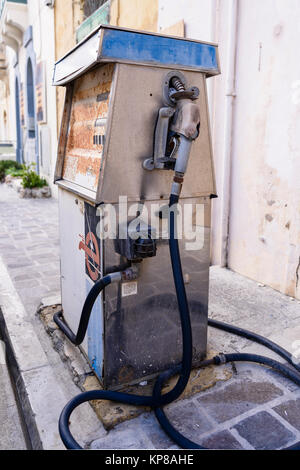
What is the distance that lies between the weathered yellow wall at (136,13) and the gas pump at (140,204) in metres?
3.05

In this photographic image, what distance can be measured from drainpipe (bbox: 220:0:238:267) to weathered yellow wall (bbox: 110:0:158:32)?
151 cm

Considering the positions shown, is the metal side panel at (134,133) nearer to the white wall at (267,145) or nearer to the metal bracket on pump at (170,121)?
the metal bracket on pump at (170,121)

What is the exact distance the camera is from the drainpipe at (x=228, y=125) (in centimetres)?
358

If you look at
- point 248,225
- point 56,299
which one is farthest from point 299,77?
point 56,299

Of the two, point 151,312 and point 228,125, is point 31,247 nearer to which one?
point 228,125

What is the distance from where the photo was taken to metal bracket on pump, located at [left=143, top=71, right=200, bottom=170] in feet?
6.13

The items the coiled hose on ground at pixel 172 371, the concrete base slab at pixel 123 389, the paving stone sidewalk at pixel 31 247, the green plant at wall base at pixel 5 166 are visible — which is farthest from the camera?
the green plant at wall base at pixel 5 166

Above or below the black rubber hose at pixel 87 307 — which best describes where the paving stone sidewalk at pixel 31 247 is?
below

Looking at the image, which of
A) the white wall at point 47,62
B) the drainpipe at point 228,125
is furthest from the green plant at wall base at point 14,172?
the drainpipe at point 228,125

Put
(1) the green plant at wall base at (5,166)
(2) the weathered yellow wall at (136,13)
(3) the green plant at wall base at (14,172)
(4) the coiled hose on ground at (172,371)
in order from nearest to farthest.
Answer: (4) the coiled hose on ground at (172,371) → (2) the weathered yellow wall at (136,13) → (3) the green plant at wall base at (14,172) → (1) the green plant at wall base at (5,166)

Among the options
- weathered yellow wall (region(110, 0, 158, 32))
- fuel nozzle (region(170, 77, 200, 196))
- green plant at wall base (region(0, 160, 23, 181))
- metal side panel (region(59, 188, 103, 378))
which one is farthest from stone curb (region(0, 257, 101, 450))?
green plant at wall base (region(0, 160, 23, 181))

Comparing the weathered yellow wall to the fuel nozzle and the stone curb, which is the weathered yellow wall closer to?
the fuel nozzle
